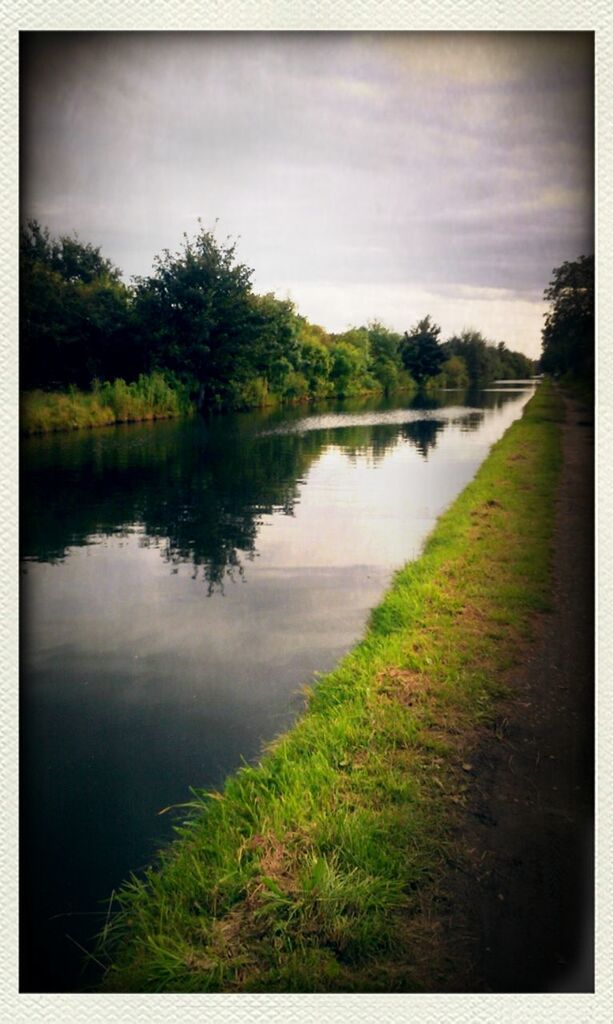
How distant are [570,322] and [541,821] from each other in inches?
76.2

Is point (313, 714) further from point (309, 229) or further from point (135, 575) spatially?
point (309, 229)

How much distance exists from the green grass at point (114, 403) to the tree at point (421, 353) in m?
1.47

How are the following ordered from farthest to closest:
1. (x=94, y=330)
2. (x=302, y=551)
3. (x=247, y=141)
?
(x=302, y=551), (x=94, y=330), (x=247, y=141)

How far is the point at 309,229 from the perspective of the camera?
311 centimetres

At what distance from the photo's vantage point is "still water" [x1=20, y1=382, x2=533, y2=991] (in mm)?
2232

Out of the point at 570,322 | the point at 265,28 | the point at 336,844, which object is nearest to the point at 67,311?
the point at 265,28

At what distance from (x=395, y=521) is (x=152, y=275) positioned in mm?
2705

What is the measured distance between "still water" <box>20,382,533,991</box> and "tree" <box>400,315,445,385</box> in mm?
251

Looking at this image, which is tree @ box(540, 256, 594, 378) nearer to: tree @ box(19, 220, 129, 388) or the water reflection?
the water reflection

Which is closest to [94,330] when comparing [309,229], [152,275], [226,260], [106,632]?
[152,275]

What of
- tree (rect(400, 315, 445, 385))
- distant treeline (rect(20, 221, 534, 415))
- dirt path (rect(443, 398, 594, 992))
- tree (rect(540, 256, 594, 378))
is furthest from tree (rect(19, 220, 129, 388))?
dirt path (rect(443, 398, 594, 992))

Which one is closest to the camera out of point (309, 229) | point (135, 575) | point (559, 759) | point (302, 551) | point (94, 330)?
point (559, 759)

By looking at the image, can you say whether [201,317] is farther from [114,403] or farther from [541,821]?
[541,821]

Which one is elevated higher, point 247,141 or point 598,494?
point 247,141
